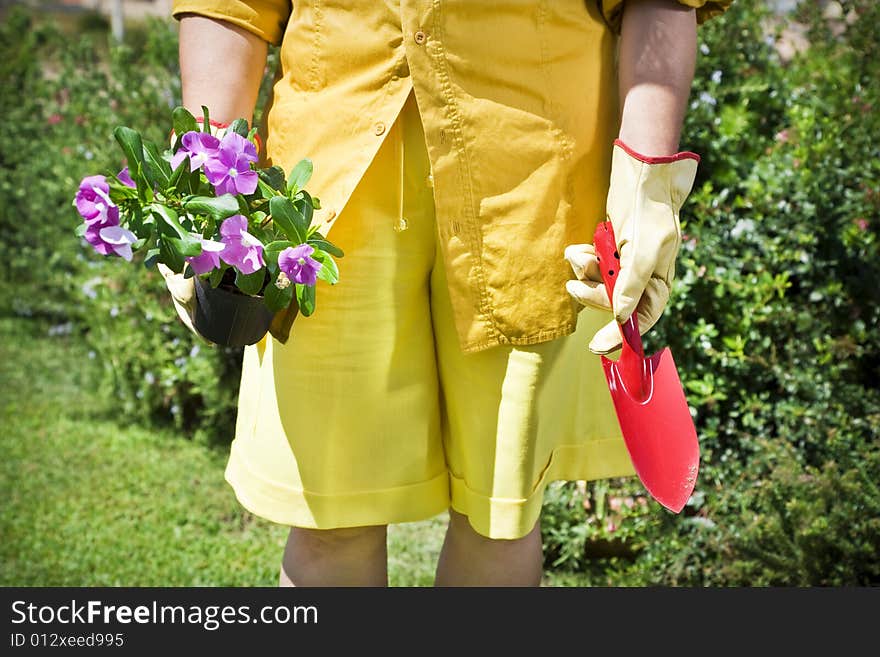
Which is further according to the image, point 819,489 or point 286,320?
point 819,489

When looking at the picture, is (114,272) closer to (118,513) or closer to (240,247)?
(118,513)

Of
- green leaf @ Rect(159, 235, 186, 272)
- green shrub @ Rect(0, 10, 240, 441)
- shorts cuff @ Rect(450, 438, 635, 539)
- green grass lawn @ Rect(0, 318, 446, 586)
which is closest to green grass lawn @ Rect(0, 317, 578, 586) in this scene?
green grass lawn @ Rect(0, 318, 446, 586)

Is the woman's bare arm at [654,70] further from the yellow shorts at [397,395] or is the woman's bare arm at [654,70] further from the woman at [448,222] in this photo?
the yellow shorts at [397,395]

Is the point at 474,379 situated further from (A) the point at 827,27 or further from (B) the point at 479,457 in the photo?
(A) the point at 827,27

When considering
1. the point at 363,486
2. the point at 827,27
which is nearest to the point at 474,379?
the point at 363,486

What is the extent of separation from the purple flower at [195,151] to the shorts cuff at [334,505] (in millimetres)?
589

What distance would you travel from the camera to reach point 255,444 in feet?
5.60

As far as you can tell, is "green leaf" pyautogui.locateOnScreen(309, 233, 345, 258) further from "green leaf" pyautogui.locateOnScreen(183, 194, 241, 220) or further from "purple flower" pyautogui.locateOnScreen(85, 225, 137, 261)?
"purple flower" pyautogui.locateOnScreen(85, 225, 137, 261)

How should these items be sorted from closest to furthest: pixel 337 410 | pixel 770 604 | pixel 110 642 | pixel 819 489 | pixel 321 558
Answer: pixel 337 410 → pixel 321 558 → pixel 110 642 → pixel 770 604 → pixel 819 489

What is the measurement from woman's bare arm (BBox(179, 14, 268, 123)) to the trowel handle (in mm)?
595

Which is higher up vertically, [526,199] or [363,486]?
[526,199]

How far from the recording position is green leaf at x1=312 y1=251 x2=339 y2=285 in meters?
1.37

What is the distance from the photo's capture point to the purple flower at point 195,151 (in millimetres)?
1320

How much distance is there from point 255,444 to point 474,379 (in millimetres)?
383
